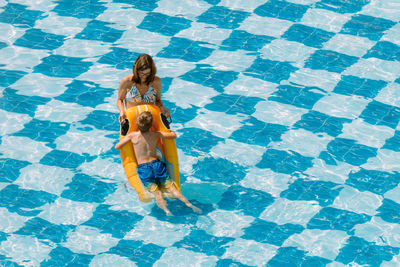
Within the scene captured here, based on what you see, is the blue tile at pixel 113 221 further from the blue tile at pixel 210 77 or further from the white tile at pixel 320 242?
the blue tile at pixel 210 77

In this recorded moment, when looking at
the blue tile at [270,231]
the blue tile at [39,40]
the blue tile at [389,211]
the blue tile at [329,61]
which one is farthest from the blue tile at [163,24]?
the blue tile at [389,211]

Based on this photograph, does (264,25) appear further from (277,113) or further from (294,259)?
(294,259)

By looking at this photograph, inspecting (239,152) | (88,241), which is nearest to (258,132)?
(239,152)

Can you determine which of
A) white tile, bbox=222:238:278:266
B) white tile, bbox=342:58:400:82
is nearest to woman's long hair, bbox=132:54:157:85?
white tile, bbox=222:238:278:266

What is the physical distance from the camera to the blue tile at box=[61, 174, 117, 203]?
751 cm

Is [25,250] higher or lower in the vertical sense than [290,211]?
lower

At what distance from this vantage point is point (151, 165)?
7.14 m

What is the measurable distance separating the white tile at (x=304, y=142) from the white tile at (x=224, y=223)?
119cm

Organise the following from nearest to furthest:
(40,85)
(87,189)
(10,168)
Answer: (87,189)
(10,168)
(40,85)

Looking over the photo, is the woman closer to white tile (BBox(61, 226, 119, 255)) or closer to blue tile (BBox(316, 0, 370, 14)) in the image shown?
white tile (BBox(61, 226, 119, 255))

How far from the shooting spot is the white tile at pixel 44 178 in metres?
7.62

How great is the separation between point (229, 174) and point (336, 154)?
114cm

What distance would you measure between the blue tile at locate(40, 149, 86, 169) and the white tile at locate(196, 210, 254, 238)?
1.49 metres

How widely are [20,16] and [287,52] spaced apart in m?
3.57
